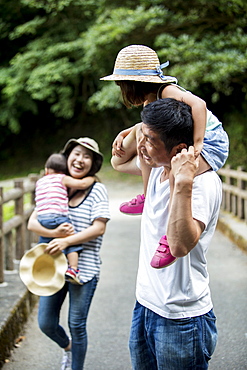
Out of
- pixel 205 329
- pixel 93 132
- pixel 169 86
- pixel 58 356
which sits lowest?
pixel 93 132

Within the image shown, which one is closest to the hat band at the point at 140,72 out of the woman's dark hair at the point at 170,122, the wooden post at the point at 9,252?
the woman's dark hair at the point at 170,122

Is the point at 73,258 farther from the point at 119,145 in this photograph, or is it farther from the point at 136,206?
the point at 119,145

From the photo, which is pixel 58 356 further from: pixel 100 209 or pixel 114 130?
pixel 114 130

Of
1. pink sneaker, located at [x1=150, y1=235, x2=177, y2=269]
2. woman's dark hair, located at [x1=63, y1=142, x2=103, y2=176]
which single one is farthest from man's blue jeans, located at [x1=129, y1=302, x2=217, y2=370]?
woman's dark hair, located at [x1=63, y1=142, x2=103, y2=176]

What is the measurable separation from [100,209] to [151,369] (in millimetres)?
1460

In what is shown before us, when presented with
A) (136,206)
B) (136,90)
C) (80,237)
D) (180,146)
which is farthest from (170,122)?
(80,237)

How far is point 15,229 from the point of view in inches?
245

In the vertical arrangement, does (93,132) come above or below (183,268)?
below

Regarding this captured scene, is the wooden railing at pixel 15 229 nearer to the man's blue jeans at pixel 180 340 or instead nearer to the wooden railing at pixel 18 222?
the wooden railing at pixel 18 222

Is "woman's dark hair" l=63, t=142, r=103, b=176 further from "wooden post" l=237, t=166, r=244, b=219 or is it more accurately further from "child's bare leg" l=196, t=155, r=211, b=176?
"wooden post" l=237, t=166, r=244, b=219

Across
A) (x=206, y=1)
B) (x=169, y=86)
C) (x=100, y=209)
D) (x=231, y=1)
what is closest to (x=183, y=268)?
(x=169, y=86)

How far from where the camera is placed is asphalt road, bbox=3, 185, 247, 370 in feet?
13.5

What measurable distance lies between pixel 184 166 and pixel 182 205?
0.13 meters

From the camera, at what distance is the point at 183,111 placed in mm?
1924
